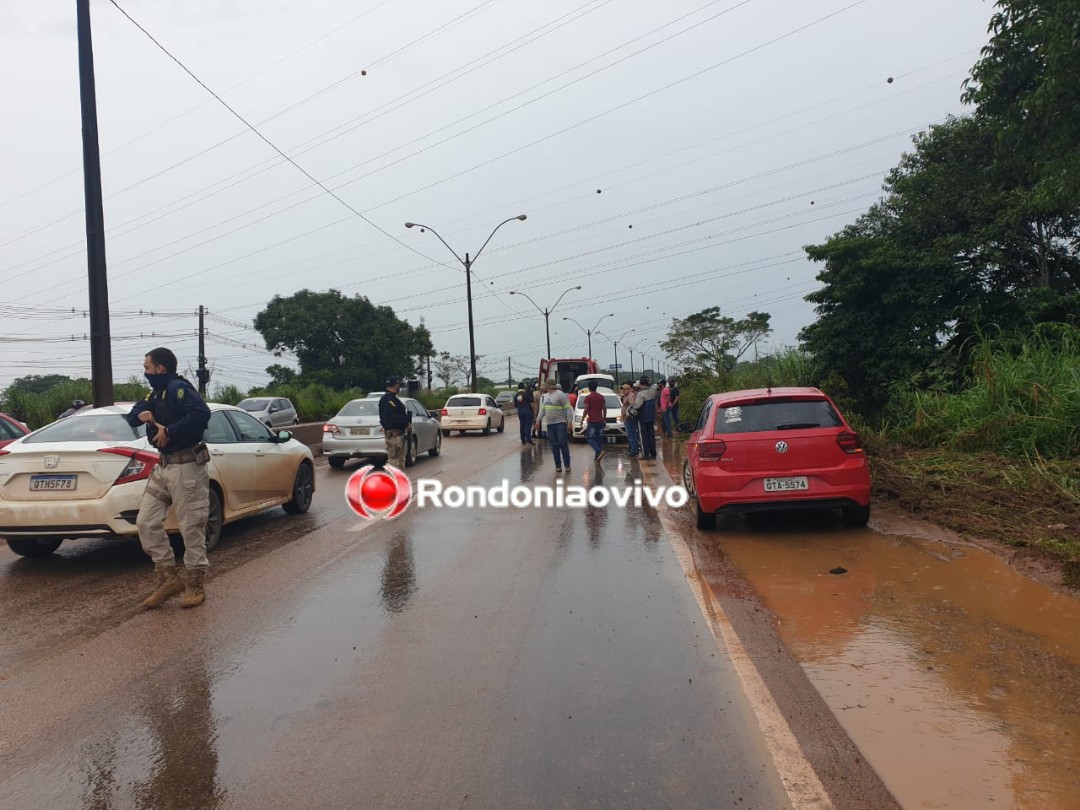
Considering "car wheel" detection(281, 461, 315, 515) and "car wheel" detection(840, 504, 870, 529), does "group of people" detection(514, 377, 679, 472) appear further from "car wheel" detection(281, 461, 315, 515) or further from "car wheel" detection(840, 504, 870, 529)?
"car wheel" detection(840, 504, 870, 529)

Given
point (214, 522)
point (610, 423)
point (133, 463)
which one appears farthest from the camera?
point (610, 423)

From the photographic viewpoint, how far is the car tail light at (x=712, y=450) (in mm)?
8305

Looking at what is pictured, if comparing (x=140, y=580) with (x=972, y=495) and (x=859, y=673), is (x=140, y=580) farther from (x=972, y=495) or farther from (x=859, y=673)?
(x=972, y=495)

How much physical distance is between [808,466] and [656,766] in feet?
17.1

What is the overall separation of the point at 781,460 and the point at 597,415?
8013 mm

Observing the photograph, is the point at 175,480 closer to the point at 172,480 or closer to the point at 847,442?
the point at 172,480

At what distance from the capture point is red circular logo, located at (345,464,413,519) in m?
10.9

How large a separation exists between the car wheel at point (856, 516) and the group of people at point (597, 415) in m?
6.43

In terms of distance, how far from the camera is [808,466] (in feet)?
26.5

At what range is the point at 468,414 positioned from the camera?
27.8 metres

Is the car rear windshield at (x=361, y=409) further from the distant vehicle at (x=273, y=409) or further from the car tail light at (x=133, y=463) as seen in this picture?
the distant vehicle at (x=273, y=409)

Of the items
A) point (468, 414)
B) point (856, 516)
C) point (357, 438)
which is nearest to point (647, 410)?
point (357, 438)

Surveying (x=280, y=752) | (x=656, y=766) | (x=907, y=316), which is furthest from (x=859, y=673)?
(x=907, y=316)

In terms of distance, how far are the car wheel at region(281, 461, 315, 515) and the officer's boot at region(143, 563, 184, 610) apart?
4.06 m
